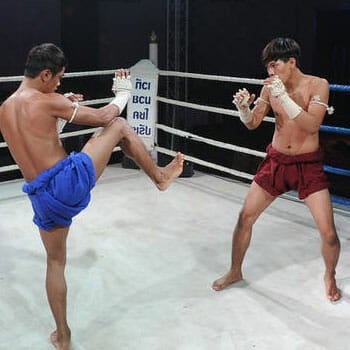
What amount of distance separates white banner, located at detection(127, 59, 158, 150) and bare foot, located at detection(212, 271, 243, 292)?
2.15 meters

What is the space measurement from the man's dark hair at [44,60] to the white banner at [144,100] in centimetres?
267

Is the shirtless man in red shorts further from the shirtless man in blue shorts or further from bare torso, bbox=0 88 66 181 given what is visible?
bare torso, bbox=0 88 66 181

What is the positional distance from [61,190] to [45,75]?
1.33 feet

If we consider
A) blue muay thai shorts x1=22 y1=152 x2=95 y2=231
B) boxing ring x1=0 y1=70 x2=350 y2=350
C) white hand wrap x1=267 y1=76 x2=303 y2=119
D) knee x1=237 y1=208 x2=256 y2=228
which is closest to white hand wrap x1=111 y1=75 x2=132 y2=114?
blue muay thai shorts x1=22 y1=152 x2=95 y2=231

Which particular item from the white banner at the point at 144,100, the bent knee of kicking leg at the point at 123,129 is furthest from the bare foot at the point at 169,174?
the white banner at the point at 144,100

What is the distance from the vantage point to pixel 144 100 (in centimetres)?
485

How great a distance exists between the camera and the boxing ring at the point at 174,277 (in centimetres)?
246

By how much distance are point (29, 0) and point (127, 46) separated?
4.16ft

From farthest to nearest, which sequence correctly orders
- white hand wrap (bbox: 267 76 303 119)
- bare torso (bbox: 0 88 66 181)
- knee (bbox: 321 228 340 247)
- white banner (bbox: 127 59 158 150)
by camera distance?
white banner (bbox: 127 59 158 150) < knee (bbox: 321 228 340 247) < white hand wrap (bbox: 267 76 303 119) < bare torso (bbox: 0 88 66 181)

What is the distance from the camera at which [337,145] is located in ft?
22.2

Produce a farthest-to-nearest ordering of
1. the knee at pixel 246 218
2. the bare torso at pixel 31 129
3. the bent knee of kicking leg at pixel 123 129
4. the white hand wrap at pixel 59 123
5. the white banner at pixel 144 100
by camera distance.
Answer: the white banner at pixel 144 100, the knee at pixel 246 218, the bent knee of kicking leg at pixel 123 129, the white hand wrap at pixel 59 123, the bare torso at pixel 31 129

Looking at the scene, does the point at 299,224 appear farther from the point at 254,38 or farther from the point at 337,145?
the point at 254,38

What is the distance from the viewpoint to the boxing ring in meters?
2.46

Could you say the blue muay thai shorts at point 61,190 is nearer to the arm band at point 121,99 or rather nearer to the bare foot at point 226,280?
the arm band at point 121,99
